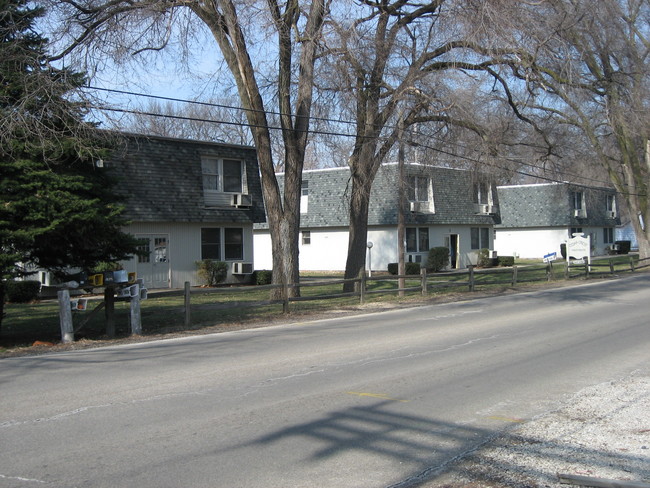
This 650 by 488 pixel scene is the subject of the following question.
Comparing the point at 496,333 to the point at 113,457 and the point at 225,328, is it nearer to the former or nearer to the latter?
the point at 225,328

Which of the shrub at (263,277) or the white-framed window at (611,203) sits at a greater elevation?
the white-framed window at (611,203)

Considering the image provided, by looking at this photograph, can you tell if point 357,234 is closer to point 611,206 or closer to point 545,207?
point 545,207

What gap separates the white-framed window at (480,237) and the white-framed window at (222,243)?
61.6ft

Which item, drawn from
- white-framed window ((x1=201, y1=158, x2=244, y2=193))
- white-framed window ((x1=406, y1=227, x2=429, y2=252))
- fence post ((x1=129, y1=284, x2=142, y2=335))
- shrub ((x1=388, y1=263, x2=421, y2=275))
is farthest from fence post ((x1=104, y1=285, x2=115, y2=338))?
white-framed window ((x1=406, y1=227, x2=429, y2=252))

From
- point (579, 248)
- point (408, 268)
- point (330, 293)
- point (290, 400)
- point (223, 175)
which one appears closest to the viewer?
Answer: point (290, 400)

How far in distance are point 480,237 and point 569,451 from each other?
3988cm

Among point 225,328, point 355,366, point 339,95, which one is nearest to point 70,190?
point 225,328

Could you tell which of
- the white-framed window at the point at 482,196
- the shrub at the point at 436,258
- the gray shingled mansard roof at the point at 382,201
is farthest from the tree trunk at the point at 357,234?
the white-framed window at the point at 482,196

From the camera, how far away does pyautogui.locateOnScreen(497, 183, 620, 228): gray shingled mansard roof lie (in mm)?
53250

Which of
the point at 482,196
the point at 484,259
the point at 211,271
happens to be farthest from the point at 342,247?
the point at 211,271

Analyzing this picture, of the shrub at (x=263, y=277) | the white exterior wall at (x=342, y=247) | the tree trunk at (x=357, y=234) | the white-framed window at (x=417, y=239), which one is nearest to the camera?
the tree trunk at (x=357, y=234)

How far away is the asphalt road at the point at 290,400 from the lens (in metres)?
5.67

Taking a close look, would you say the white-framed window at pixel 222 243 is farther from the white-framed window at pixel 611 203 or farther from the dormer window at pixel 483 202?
the white-framed window at pixel 611 203

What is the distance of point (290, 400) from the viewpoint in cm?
803
